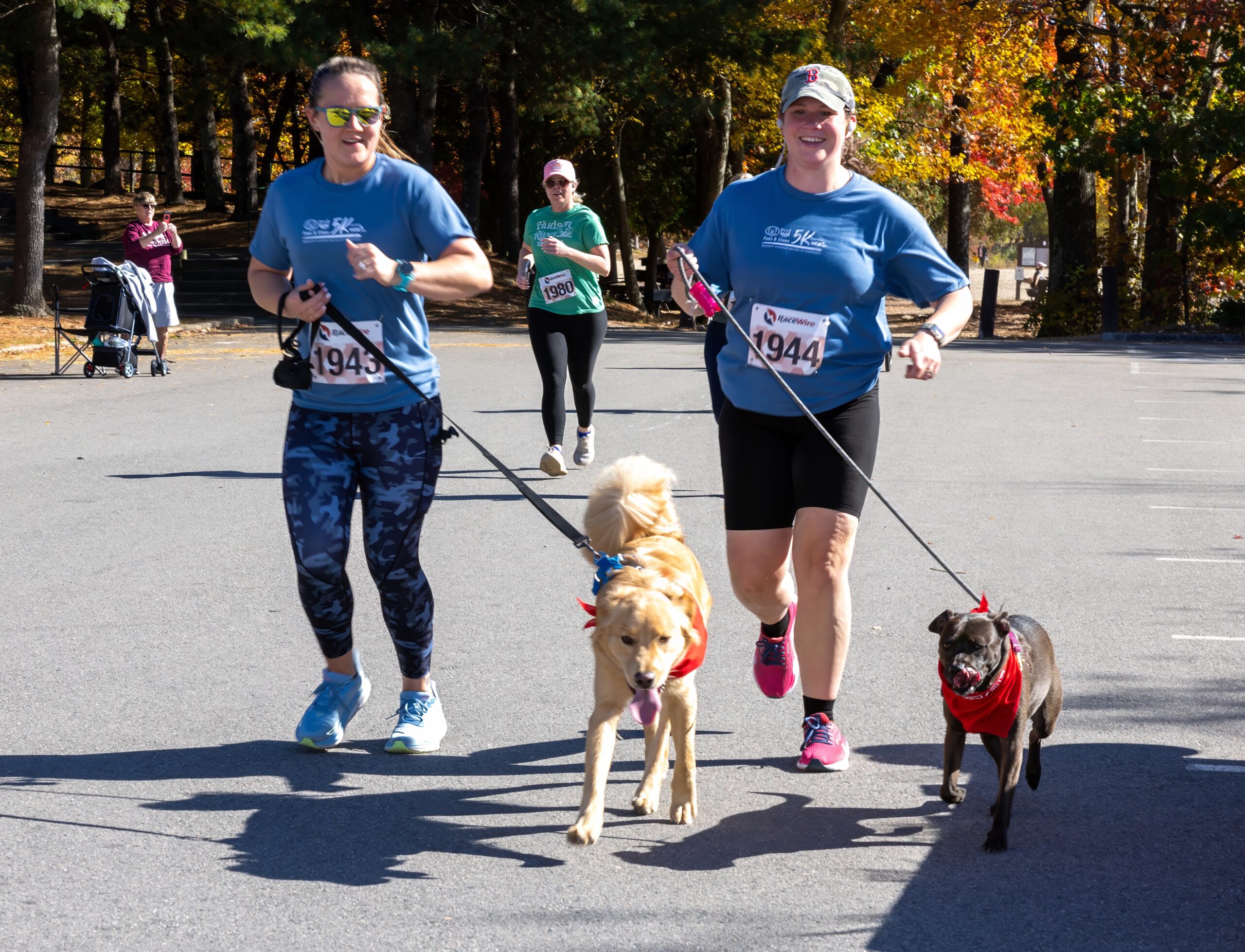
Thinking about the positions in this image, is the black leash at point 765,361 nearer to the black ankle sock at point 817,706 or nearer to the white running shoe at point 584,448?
the black ankle sock at point 817,706

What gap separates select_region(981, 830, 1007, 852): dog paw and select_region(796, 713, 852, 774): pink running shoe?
69 cm

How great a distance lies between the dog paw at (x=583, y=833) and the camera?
3.77 meters

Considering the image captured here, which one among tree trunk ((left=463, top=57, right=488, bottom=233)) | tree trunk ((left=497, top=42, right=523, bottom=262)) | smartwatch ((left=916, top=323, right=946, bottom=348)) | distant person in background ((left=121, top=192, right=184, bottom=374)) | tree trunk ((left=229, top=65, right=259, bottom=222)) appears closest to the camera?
smartwatch ((left=916, top=323, right=946, bottom=348))

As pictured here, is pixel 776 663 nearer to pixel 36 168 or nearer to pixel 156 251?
pixel 156 251

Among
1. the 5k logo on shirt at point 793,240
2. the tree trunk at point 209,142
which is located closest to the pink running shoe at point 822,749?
the 5k logo on shirt at point 793,240

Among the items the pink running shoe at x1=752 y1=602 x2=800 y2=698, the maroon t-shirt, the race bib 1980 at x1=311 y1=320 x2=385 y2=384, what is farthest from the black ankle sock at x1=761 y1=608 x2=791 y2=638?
the maroon t-shirt

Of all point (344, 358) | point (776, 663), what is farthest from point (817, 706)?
point (344, 358)

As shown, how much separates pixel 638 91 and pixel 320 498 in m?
24.7

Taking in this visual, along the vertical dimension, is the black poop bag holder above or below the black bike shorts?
above

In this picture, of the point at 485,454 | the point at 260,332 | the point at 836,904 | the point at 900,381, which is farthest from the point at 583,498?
the point at 260,332

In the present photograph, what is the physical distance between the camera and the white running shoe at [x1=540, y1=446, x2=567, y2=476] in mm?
9844

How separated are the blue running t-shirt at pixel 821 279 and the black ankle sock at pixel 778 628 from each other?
0.78 m

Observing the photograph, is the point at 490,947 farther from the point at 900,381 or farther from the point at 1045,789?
the point at 900,381

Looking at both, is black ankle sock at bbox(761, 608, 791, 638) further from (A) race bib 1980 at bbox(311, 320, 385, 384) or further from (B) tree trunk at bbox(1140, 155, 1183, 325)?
(B) tree trunk at bbox(1140, 155, 1183, 325)
